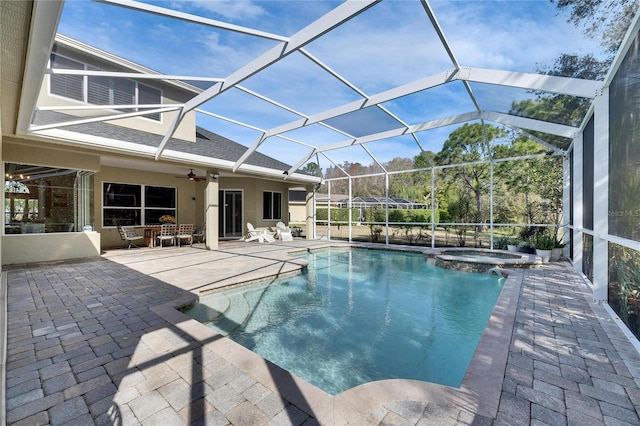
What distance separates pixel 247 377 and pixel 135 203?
37.3ft

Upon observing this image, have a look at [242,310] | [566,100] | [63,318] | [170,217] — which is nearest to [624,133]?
[566,100]

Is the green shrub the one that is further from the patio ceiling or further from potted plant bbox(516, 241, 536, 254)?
the patio ceiling

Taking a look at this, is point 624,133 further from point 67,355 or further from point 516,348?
point 67,355

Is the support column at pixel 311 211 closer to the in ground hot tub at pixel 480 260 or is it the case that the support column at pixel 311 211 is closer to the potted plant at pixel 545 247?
the in ground hot tub at pixel 480 260

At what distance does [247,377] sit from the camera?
8.29 feet

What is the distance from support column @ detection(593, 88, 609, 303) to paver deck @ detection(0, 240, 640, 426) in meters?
0.46

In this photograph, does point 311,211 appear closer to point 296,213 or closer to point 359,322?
point 359,322

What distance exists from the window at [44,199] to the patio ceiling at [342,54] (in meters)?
1.86

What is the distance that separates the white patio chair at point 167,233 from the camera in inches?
430

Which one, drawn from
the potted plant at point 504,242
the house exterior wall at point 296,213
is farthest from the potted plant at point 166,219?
the house exterior wall at point 296,213

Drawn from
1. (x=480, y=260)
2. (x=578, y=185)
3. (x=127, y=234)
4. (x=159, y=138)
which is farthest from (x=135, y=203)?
(x=578, y=185)

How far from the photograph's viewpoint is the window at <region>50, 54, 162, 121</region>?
864 cm

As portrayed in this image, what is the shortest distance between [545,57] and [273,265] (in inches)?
304

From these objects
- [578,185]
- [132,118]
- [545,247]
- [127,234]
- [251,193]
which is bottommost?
[545,247]
